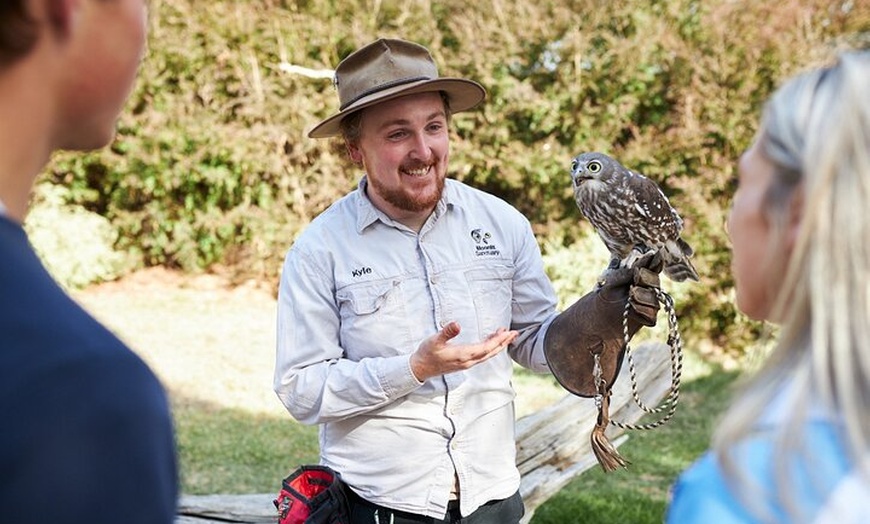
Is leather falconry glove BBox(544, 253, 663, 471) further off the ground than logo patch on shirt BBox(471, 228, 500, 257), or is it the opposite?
logo patch on shirt BBox(471, 228, 500, 257)

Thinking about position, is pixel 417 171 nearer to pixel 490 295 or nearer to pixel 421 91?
pixel 421 91

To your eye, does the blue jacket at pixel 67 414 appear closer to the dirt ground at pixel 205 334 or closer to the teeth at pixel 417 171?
the teeth at pixel 417 171

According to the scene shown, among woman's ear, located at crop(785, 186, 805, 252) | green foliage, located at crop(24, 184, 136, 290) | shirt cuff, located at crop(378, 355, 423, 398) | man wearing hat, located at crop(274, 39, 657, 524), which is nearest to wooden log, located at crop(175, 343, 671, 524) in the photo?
man wearing hat, located at crop(274, 39, 657, 524)

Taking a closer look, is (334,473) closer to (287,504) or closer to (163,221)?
(287,504)

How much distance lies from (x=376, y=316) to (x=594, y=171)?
Answer: 106 centimetres

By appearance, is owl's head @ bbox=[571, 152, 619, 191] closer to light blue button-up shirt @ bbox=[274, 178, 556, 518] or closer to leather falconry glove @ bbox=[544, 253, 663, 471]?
leather falconry glove @ bbox=[544, 253, 663, 471]

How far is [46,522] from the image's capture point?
83cm

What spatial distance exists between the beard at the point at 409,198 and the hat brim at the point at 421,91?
24 centimetres

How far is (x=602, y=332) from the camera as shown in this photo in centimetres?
272

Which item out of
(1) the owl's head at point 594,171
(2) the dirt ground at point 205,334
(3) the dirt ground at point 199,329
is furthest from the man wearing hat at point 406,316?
(3) the dirt ground at point 199,329

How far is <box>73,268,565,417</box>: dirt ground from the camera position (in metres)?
7.70

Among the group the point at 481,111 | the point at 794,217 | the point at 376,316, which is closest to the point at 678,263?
the point at 376,316

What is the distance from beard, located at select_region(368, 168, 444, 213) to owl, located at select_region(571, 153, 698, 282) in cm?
67

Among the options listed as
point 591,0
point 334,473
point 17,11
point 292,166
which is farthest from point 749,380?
point 292,166
